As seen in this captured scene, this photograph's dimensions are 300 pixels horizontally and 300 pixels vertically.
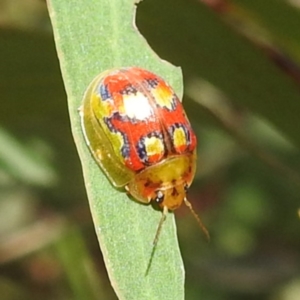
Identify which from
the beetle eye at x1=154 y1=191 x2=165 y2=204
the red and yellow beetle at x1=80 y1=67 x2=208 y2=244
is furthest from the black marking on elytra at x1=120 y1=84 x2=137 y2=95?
the beetle eye at x1=154 y1=191 x2=165 y2=204

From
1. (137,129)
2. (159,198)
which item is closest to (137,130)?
(137,129)

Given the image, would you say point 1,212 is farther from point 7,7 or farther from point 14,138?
point 7,7

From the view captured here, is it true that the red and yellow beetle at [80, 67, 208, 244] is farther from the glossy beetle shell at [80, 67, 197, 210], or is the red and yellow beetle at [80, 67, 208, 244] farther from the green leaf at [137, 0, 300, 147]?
the green leaf at [137, 0, 300, 147]

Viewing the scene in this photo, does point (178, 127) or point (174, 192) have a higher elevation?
point (178, 127)

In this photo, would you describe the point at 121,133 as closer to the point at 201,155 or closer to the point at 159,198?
the point at 159,198

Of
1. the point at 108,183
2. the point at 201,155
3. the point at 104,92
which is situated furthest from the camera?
the point at 201,155
